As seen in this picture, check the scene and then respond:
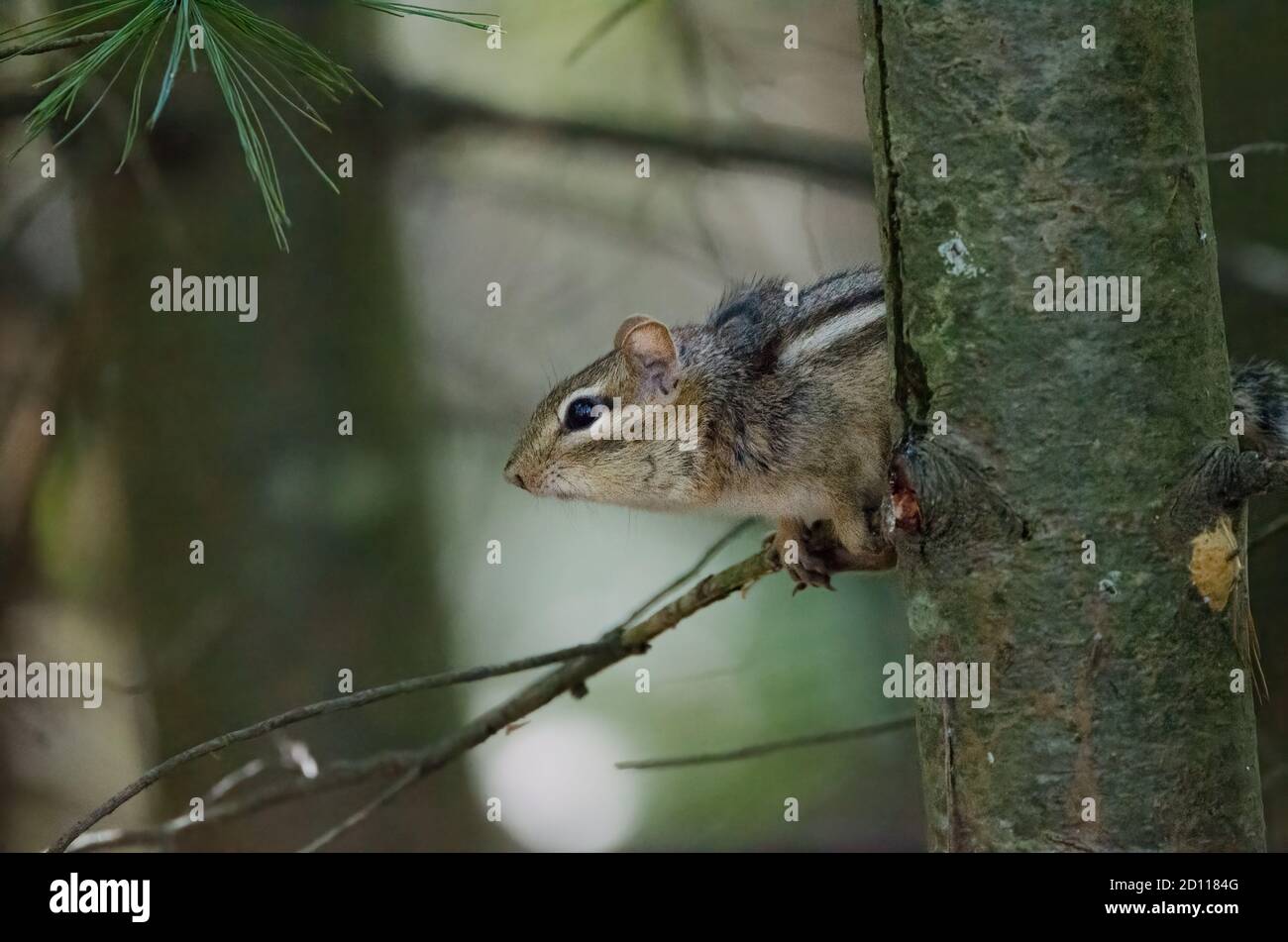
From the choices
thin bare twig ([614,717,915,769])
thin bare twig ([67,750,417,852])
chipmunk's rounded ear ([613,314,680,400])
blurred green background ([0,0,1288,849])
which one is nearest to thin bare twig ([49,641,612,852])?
thin bare twig ([614,717,915,769])

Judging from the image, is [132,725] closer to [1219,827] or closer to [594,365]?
[594,365]

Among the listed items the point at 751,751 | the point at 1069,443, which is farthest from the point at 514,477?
the point at 1069,443

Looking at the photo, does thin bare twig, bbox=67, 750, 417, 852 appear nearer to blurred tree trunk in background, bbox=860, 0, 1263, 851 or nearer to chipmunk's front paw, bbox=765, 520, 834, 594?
chipmunk's front paw, bbox=765, 520, 834, 594

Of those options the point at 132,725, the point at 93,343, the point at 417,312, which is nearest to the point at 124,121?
the point at 93,343

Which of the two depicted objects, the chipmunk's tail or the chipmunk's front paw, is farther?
the chipmunk's front paw
